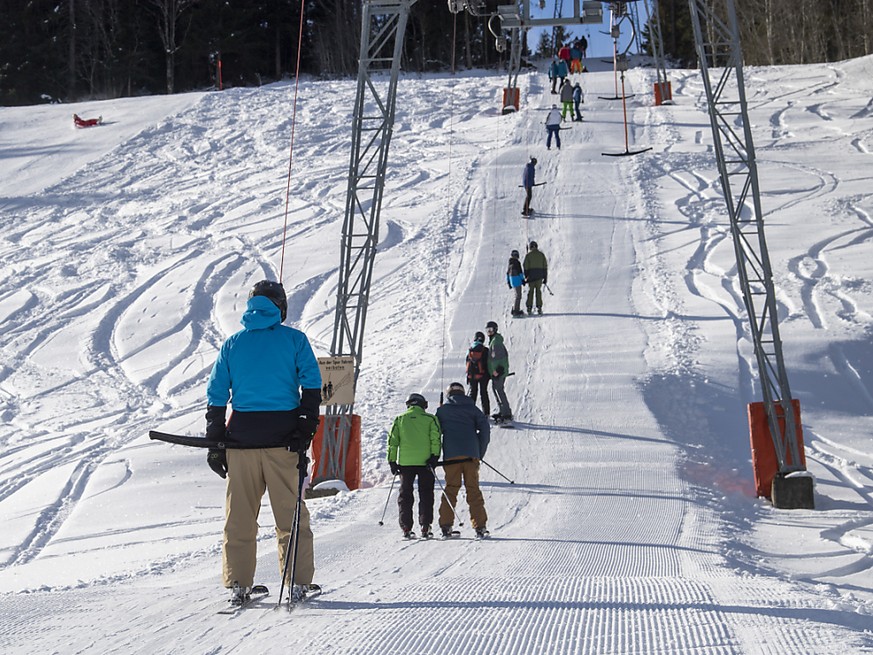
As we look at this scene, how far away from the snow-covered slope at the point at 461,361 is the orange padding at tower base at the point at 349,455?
1.27ft

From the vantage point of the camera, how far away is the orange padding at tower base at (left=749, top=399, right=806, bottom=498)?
1272cm

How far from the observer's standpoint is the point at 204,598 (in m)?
6.01

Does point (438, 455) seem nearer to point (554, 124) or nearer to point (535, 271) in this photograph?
point (535, 271)

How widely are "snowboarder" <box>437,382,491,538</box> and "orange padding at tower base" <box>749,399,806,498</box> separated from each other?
436 centimetres

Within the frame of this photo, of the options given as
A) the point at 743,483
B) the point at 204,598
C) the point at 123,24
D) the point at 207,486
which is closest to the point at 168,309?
the point at 207,486

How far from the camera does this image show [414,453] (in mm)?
9758

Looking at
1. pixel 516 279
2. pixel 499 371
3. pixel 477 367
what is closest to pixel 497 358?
pixel 499 371

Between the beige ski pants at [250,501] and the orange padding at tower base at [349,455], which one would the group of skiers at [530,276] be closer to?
the orange padding at tower base at [349,455]

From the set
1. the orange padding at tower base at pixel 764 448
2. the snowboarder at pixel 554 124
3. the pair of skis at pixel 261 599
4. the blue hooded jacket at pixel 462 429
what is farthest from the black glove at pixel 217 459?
the snowboarder at pixel 554 124

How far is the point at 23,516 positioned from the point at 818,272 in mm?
15348

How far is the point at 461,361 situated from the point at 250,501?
12.3 meters

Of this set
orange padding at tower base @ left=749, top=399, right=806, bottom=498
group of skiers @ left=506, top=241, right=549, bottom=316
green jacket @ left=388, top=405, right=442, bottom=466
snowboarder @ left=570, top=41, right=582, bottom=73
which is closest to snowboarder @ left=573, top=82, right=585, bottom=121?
snowboarder @ left=570, top=41, right=582, bottom=73

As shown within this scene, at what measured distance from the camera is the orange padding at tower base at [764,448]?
12719mm

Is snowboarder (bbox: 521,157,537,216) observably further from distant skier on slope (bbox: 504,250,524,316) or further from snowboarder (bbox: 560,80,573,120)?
snowboarder (bbox: 560,80,573,120)
